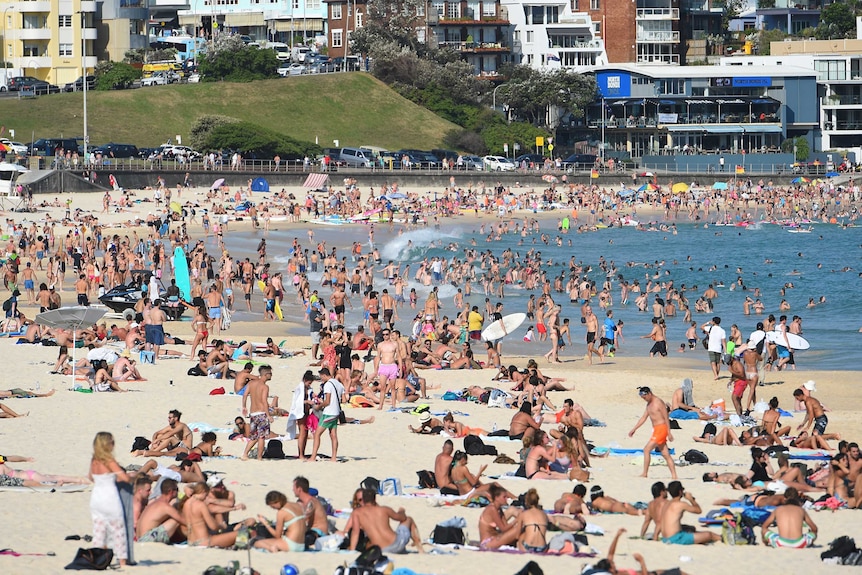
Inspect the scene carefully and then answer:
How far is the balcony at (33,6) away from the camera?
78250 mm

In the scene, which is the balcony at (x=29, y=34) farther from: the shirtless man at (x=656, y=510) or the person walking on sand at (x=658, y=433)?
the shirtless man at (x=656, y=510)

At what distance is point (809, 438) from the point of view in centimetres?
1585

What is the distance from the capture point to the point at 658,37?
278 feet

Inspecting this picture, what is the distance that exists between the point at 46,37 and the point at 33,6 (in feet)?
6.07

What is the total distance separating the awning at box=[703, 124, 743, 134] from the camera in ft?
241

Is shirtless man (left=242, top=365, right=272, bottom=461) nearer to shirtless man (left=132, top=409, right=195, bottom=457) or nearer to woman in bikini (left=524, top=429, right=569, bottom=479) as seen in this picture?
shirtless man (left=132, top=409, right=195, bottom=457)

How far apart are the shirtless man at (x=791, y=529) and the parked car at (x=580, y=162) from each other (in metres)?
54.4

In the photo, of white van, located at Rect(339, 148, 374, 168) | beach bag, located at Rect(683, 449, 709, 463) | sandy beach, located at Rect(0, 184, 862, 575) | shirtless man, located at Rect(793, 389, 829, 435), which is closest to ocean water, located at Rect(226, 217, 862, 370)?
sandy beach, located at Rect(0, 184, 862, 575)

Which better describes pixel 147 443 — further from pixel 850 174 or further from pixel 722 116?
pixel 722 116

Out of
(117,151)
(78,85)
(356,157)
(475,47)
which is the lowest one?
(356,157)

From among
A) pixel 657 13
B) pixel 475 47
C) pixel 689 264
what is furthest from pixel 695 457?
pixel 657 13

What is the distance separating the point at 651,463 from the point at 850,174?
55.5 meters

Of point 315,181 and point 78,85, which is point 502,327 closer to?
point 315,181

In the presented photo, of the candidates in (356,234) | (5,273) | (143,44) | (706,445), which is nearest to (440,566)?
(706,445)
